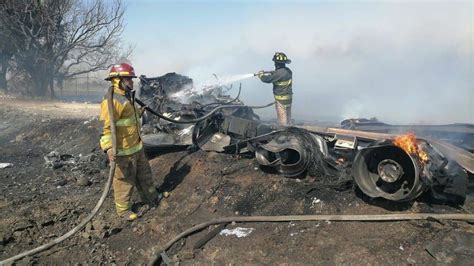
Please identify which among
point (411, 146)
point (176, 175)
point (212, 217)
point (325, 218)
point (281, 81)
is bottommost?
point (212, 217)

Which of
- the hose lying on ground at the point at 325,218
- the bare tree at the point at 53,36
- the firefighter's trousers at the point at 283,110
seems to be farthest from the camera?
the bare tree at the point at 53,36

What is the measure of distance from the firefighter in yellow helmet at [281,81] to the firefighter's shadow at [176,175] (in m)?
3.66

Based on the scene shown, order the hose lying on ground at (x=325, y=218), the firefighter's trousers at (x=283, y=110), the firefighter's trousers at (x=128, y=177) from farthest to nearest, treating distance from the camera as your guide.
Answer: the firefighter's trousers at (x=283, y=110), the firefighter's trousers at (x=128, y=177), the hose lying on ground at (x=325, y=218)

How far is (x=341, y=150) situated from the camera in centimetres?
560

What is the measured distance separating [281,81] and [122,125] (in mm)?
5429

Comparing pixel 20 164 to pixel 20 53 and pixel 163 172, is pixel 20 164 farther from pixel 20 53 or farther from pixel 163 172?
pixel 20 53

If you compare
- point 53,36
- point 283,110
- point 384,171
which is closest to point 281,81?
point 283,110

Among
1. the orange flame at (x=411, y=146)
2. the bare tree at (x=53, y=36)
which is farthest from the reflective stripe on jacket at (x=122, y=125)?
the bare tree at (x=53, y=36)

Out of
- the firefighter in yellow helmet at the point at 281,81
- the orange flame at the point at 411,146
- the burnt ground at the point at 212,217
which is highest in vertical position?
the firefighter in yellow helmet at the point at 281,81

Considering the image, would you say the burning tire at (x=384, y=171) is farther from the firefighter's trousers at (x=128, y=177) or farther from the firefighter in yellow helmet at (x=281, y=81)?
the firefighter in yellow helmet at (x=281, y=81)

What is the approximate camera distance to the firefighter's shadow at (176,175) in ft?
19.6

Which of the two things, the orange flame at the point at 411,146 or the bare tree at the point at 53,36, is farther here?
the bare tree at the point at 53,36

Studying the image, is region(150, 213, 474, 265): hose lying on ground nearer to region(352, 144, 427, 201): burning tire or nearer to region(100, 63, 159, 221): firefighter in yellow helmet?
region(352, 144, 427, 201): burning tire

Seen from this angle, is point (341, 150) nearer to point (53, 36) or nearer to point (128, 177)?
point (128, 177)
